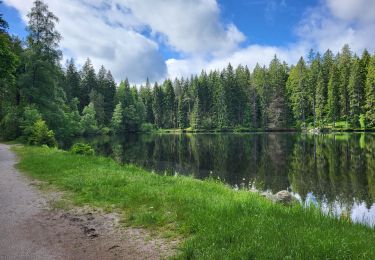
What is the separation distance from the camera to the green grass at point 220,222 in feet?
18.9

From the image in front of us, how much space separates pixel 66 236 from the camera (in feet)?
24.5

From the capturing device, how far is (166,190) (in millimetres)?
10828

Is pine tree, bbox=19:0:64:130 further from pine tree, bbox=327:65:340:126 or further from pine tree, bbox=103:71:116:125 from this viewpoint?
pine tree, bbox=327:65:340:126

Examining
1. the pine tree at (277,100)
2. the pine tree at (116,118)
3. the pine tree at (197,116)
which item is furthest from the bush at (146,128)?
the pine tree at (277,100)

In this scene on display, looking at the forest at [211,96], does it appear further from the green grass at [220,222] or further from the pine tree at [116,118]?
the green grass at [220,222]

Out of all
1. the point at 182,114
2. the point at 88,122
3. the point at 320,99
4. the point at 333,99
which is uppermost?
the point at 320,99

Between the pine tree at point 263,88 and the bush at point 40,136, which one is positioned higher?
the pine tree at point 263,88

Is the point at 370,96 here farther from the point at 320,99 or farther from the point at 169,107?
the point at 169,107

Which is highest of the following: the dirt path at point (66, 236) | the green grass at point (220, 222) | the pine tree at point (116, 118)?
the pine tree at point (116, 118)

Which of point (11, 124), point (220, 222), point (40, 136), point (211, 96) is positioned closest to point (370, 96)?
point (211, 96)

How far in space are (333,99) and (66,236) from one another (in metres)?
83.9

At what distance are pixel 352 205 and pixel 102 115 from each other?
84.2 m

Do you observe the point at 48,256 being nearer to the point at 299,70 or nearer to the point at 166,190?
the point at 166,190

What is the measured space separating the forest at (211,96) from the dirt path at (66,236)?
31.5 m
